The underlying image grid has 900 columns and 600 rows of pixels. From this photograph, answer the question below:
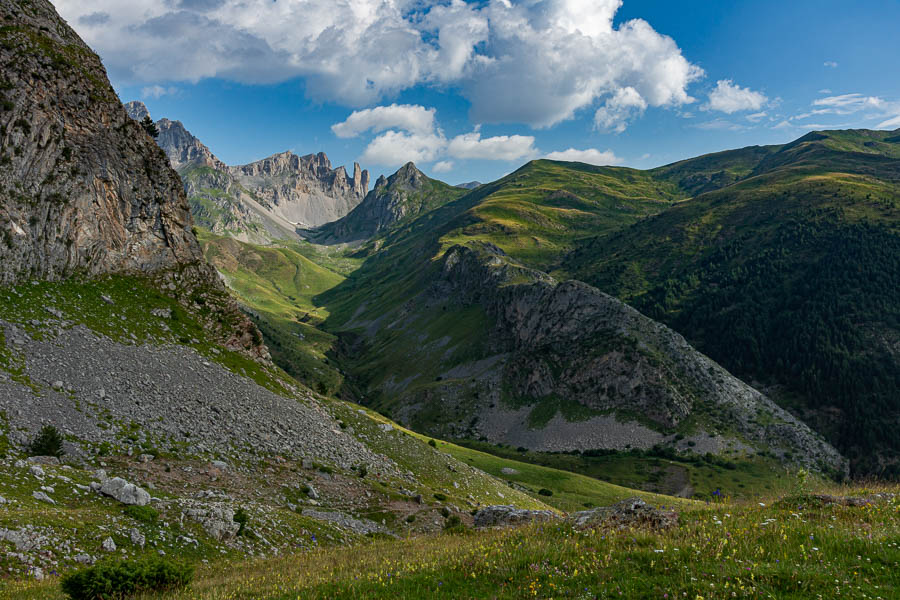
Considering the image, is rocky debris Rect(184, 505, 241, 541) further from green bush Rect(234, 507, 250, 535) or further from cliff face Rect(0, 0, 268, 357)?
cliff face Rect(0, 0, 268, 357)

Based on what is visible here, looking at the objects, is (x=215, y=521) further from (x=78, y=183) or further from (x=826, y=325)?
(x=826, y=325)

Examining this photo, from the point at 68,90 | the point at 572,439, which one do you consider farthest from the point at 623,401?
the point at 68,90

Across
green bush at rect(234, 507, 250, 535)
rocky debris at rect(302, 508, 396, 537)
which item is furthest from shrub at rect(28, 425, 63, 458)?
rocky debris at rect(302, 508, 396, 537)

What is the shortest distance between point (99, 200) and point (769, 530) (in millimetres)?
61100

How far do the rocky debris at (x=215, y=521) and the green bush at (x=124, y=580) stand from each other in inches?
365

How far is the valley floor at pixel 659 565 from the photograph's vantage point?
8.93 metres

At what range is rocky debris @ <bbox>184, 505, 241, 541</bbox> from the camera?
22.6 meters

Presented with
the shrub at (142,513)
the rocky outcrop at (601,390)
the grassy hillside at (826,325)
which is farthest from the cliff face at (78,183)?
the grassy hillside at (826,325)

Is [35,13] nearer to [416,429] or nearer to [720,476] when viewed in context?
[416,429]

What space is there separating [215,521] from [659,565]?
22156 millimetres

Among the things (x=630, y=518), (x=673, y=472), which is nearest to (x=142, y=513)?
(x=630, y=518)

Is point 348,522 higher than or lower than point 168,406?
Answer: lower

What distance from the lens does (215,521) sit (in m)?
23.1

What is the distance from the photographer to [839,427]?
433 ft
